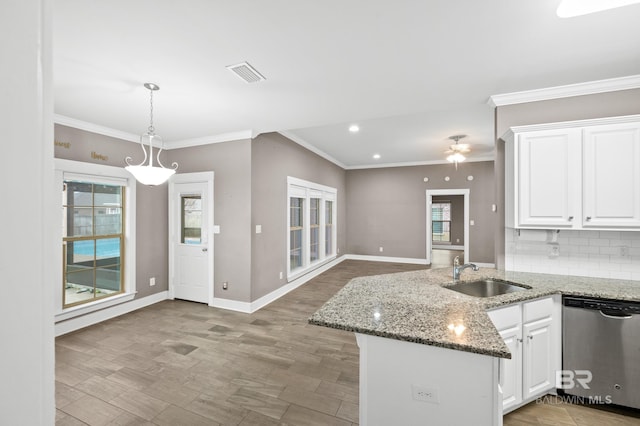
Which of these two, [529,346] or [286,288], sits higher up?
[529,346]

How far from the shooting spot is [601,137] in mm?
2350

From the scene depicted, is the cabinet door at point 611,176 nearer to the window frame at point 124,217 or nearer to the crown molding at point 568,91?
A: the crown molding at point 568,91

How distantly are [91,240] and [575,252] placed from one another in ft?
18.6

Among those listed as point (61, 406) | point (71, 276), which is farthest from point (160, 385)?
point (71, 276)

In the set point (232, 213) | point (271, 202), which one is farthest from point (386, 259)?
point (232, 213)

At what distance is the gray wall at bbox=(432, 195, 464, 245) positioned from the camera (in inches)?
458

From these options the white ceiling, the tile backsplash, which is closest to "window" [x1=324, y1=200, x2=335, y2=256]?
the white ceiling

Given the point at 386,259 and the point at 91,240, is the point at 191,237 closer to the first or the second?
the point at 91,240

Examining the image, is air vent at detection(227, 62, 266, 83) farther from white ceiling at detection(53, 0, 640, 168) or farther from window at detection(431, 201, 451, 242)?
window at detection(431, 201, 451, 242)

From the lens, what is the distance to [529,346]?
207cm

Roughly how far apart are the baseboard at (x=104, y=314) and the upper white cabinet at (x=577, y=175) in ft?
16.6

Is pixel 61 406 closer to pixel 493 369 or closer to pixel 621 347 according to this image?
pixel 493 369

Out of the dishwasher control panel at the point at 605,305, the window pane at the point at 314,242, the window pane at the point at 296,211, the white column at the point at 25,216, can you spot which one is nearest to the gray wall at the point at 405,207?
the window pane at the point at 314,242

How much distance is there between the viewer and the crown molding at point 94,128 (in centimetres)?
335
